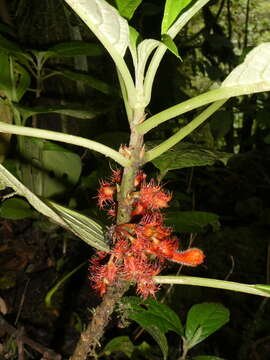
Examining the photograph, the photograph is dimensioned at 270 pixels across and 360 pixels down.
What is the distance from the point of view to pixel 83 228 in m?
0.54

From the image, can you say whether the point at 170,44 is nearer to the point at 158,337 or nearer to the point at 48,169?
the point at 158,337

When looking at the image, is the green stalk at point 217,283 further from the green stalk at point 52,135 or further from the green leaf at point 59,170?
the green leaf at point 59,170

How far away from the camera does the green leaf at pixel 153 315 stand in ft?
2.84

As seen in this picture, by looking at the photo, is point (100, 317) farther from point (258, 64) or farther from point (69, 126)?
point (69, 126)

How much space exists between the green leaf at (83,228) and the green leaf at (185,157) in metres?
0.31

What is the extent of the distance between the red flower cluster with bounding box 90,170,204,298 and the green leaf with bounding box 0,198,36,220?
2.36ft

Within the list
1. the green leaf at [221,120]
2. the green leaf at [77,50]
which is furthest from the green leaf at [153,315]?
the green leaf at [221,120]

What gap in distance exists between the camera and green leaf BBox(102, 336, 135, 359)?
1.24 m

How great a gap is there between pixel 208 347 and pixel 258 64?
4.01ft

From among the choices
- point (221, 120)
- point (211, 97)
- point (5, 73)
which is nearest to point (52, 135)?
point (211, 97)

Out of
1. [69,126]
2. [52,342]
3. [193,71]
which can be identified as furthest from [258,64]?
[193,71]

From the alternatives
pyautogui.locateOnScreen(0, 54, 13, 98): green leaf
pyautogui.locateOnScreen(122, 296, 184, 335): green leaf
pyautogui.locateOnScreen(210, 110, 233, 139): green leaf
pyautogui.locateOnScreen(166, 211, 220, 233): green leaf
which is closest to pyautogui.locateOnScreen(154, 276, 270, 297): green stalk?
pyautogui.locateOnScreen(122, 296, 184, 335): green leaf

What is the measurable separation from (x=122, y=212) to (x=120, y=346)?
0.84 metres

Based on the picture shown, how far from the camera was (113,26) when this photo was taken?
1.47 feet
